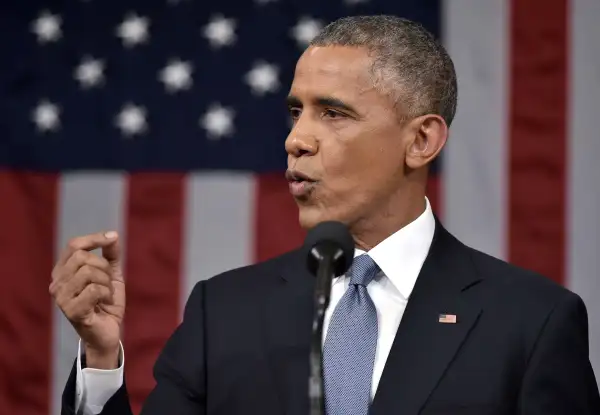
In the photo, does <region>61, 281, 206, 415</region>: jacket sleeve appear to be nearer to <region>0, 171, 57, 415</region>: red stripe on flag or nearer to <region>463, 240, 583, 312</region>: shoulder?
<region>463, 240, 583, 312</region>: shoulder

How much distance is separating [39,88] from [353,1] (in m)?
0.97

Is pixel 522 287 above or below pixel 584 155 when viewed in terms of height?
below

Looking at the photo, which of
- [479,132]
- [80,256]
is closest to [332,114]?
[80,256]

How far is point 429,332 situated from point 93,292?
55 cm

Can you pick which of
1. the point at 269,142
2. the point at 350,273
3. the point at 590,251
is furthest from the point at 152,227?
the point at 350,273

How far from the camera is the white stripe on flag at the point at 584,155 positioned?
10.3 feet

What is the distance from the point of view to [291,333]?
1.92m

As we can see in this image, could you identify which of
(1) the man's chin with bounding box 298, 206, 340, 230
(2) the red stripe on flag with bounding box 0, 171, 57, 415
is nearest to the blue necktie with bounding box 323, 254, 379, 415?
(1) the man's chin with bounding box 298, 206, 340, 230

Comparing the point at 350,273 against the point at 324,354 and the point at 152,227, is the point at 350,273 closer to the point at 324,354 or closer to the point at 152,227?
the point at 324,354

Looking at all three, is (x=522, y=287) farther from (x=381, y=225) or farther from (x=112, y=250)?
(x=112, y=250)

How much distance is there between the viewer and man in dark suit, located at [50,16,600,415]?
181 cm

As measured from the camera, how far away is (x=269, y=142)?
3.31 metres

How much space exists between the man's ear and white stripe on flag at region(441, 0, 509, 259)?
1163mm

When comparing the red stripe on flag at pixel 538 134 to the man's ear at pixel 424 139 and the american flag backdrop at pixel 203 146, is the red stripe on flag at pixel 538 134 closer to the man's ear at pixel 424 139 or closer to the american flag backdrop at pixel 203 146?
the american flag backdrop at pixel 203 146
